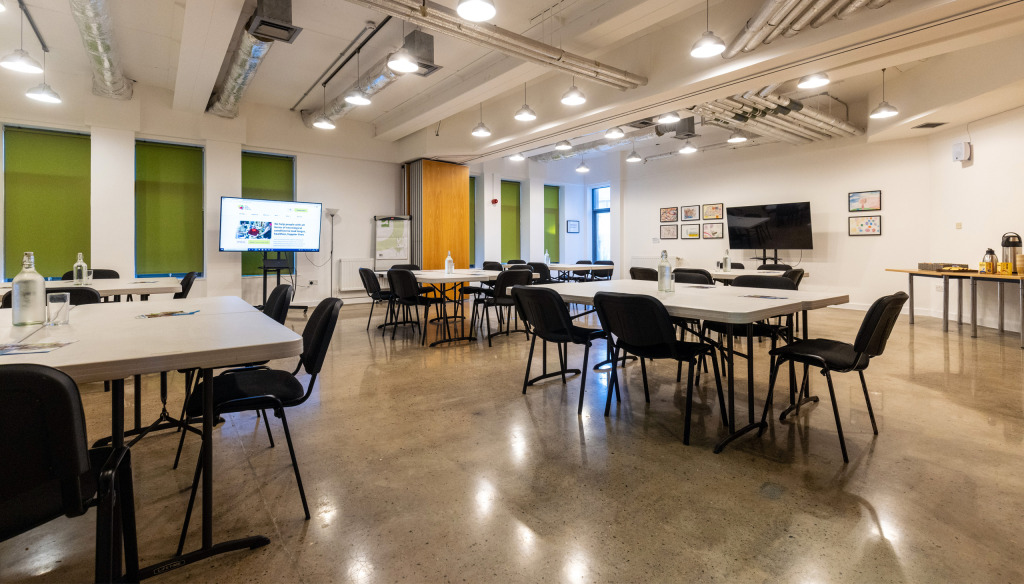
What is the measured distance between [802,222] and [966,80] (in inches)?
128

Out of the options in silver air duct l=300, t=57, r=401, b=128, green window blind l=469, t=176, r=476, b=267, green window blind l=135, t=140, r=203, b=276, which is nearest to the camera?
silver air duct l=300, t=57, r=401, b=128

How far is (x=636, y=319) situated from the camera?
2.54 metres

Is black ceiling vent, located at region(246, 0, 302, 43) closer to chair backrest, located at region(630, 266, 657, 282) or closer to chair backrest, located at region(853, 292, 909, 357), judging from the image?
chair backrest, located at region(630, 266, 657, 282)

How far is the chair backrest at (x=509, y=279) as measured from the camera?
5.02m

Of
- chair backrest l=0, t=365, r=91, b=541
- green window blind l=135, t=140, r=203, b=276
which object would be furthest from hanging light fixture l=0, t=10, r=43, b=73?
chair backrest l=0, t=365, r=91, b=541

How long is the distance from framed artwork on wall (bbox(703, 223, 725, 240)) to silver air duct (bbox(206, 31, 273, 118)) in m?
8.49

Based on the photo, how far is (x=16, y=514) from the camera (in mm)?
992

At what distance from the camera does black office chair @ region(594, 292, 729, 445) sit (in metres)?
2.43

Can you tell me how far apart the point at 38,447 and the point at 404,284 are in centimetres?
422

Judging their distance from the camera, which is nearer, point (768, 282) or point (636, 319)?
point (636, 319)

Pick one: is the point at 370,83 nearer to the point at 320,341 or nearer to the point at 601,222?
the point at 320,341

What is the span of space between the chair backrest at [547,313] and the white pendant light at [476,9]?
1.96 metres

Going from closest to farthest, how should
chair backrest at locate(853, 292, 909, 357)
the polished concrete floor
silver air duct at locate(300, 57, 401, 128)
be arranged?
the polished concrete floor → chair backrest at locate(853, 292, 909, 357) → silver air duct at locate(300, 57, 401, 128)

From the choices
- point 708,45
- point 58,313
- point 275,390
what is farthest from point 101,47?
point 708,45
